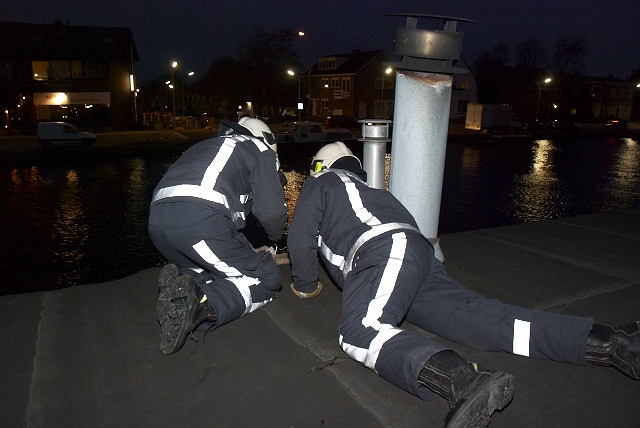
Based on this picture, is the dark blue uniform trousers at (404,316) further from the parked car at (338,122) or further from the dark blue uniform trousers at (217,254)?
the parked car at (338,122)

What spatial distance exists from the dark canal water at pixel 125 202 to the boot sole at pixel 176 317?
461 cm

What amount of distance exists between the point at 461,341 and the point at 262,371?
123cm

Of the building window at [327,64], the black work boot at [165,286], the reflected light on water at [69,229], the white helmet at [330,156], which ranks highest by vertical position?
the building window at [327,64]

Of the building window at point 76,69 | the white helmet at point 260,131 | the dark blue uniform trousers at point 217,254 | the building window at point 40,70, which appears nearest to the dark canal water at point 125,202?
the white helmet at point 260,131

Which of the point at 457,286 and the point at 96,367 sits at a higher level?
the point at 457,286

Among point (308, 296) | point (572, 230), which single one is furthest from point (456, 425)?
point (572, 230)

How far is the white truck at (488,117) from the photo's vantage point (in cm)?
4162

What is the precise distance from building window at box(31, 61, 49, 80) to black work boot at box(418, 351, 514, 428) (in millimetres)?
47785

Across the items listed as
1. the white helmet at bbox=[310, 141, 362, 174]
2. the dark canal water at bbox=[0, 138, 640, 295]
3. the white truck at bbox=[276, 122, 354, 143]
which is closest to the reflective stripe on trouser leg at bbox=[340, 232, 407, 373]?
the white helmet at bbox=[310, 141, 362, 174]

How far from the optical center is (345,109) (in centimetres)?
6131

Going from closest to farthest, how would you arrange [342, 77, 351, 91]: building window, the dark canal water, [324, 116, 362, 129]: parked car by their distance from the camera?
the dark canal water
[324, 116, 362, 129]: parked car
[342, 77, 351, 91]: building window

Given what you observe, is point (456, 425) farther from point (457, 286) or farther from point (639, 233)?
point (639, 233)

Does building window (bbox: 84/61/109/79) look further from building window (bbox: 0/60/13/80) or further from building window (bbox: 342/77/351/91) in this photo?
building window (bbox: 342/77/351/91)

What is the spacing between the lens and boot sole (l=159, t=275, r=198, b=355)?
312 cm
